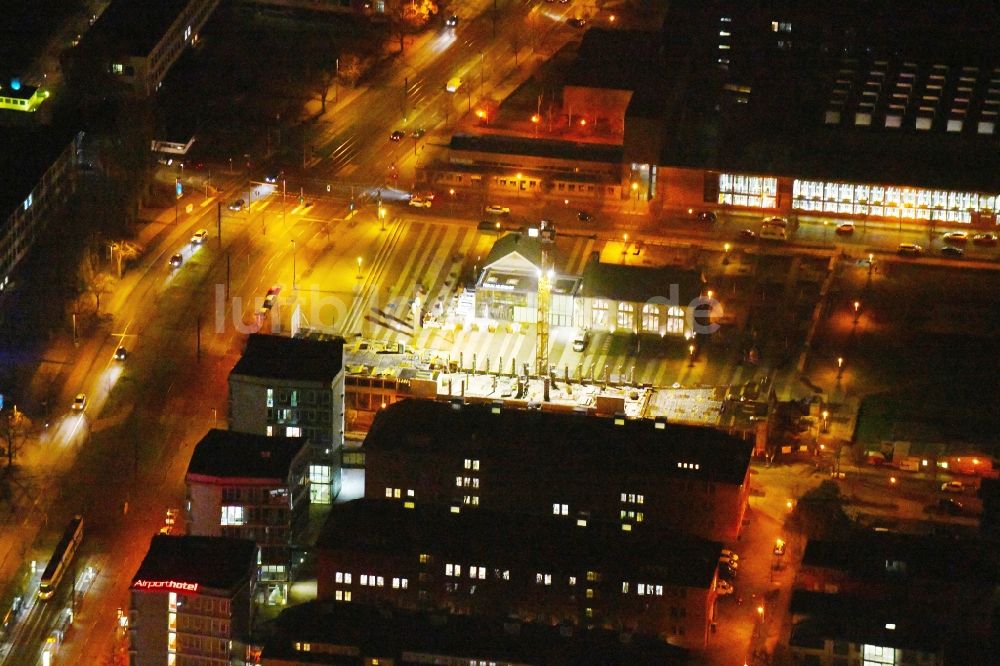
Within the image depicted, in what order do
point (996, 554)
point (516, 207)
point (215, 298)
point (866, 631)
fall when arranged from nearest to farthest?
point (866, 631) → point (996, 554) → point (215, 298) → point (516, 207)

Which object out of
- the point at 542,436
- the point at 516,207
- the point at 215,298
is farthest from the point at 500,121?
the point at 542,436

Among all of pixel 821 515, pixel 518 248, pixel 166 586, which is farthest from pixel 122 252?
pixel 821 515

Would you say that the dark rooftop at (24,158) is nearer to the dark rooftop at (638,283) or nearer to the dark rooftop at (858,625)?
the dark rooftop at (638,283)

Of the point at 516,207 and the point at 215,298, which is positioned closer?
the point at 215,298

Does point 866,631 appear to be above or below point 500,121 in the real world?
below

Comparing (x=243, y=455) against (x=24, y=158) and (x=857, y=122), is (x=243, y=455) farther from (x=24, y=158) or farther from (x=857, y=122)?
(x=857, y=122)

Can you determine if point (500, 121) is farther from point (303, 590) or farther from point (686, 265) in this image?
point (303, 590)

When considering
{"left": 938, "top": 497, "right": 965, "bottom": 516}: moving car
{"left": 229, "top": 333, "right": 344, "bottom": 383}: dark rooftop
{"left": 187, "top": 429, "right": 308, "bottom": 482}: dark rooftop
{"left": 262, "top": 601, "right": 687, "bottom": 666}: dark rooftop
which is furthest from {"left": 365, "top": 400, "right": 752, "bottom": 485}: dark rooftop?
{"left": 262, "top": 601, "right": 687, "bottom": 666}: dark rooftop
